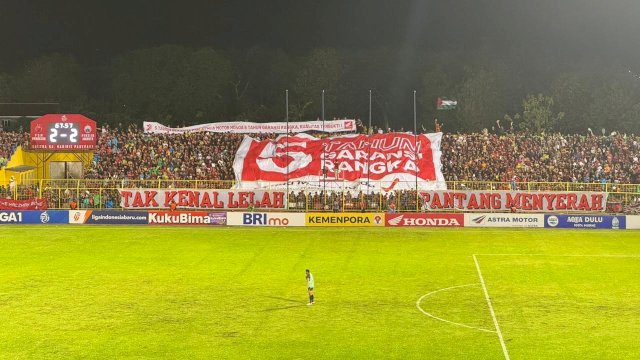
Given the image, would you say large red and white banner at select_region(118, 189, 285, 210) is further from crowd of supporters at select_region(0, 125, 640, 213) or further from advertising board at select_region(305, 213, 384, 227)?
advertising board at select_region(305, 213, 384, 227)

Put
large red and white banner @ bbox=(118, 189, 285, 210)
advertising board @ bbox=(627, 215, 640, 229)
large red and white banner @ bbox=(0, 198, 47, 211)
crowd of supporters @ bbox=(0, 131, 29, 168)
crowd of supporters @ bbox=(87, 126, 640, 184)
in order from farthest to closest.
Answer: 1. crowd of supporters @ bbox=(0, 131, 29, 168)
2. crowd of supporters @ bbox=(87, 126, 640, 184)
3. large red and white banner @ bbox=(118, 189, 285, 210)
4. large red and white banner @ bbox=(0, 198, 47, 211)
5. advertising board @ bbox=(627, 215, 640, 229)

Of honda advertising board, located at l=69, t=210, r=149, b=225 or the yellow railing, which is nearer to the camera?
honda advertising board, located at l=69, t=210, r=149, b=225

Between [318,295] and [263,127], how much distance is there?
130ft

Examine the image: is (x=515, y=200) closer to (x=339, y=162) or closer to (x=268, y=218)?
(x=339, y=162)

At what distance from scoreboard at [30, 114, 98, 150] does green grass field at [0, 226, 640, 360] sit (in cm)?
1441

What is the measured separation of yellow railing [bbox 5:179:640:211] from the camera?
2227 inches

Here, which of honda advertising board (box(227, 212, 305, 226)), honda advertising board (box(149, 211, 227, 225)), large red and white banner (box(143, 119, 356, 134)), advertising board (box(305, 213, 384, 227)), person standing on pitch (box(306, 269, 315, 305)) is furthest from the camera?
large red and white banner (box(143, 119, 356, 134))


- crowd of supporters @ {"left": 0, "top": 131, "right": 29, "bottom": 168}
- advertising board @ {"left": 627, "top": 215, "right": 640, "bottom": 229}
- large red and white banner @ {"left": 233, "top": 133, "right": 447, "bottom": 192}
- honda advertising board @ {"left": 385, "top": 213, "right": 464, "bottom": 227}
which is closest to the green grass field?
honda advertising board @ {"left": 385, "top": 213, "right": 464, "bottom": 227}

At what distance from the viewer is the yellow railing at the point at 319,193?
56.6 metres

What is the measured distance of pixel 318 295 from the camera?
30.6 meters

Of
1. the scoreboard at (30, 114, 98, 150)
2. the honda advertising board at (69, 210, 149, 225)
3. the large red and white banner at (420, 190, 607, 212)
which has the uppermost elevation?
the scoreboard at (30, 114, 98, 150)

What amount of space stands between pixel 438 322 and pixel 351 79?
97690 millimetres

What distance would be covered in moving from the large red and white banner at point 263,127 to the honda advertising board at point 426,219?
16233 mm

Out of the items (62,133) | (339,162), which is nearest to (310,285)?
(339,162)
